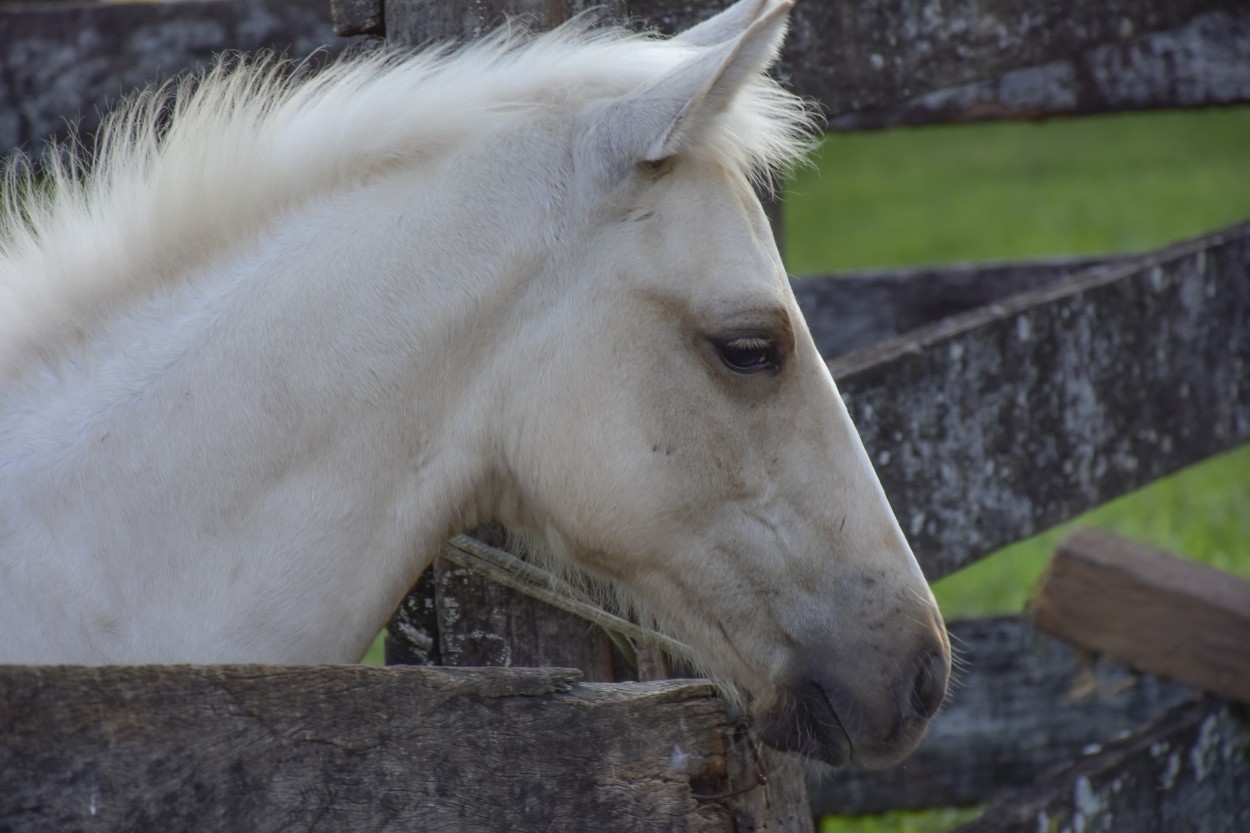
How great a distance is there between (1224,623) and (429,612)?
6.16 feet

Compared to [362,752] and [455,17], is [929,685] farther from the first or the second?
[455,17]

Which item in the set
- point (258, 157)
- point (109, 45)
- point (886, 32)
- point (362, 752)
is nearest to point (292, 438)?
point (258, 157)

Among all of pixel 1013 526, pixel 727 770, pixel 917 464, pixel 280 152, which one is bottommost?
pixel 1013 526

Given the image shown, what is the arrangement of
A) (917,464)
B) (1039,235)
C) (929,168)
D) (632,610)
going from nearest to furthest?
(632,610), (917,464), (1039,235), (929,168)

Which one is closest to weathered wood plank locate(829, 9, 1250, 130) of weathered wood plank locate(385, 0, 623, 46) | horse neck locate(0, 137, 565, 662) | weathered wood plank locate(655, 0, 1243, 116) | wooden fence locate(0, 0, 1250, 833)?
wooden fence locate(0, 0, 1250, 833)

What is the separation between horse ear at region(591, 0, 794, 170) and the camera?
166 centimetres

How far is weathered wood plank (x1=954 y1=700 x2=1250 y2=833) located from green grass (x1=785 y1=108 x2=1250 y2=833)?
1.33 meters

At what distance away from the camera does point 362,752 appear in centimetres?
123

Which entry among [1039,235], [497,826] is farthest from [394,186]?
[1039,235]

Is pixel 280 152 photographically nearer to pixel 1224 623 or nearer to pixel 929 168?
Result: pixel 1224 623

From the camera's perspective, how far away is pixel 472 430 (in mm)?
1782

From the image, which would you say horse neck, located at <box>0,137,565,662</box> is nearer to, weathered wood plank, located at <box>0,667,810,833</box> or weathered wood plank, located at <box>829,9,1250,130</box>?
weathered wood plank, located at <box>0,667,810,833</box>

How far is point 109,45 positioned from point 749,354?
1.91m

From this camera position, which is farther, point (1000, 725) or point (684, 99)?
point (1000, 725)
